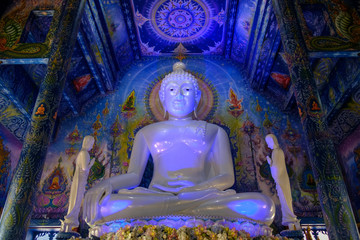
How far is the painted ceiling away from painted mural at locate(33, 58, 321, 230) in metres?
0.23

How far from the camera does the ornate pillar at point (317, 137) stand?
285 cm

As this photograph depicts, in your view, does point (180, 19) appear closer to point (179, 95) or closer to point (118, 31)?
point (118, 31)

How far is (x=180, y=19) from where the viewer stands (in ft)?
19.0

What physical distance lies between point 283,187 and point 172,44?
12.1ft

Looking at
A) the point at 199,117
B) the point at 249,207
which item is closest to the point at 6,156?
the point at 199,117

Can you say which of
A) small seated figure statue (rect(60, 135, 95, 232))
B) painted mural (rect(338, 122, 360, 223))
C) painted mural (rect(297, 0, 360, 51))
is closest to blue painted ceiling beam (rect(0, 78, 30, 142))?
small seated figure statue (rect(60, 135, 95, 232))

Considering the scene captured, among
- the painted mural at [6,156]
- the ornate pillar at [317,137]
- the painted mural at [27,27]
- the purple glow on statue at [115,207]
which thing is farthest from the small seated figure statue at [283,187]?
the painted mural at [6,156]

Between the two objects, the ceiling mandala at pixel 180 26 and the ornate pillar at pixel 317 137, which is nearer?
the ornate pillar at pixel 317 137

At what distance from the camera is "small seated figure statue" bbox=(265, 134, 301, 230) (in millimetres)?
3313

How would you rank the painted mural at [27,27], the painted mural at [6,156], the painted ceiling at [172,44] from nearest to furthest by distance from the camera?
1. the painted mural at [27,27]
2. the painted ceiling at [172,44]
3. the painted mural at [6,156]

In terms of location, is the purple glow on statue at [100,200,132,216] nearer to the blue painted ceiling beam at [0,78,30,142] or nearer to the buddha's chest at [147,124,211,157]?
the buddha's chest at [147,124,211,157]

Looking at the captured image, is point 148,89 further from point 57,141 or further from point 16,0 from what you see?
point 16,0

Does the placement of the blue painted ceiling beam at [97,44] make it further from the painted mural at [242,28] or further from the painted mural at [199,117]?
the painted mural at [242,28]

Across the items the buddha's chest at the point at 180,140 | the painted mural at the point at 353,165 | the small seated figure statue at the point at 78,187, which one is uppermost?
the small seated figure statue at the point at 78,187
